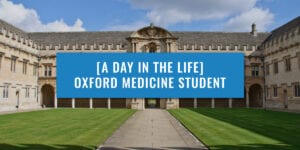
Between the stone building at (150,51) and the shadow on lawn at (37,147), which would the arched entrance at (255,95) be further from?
the shadow on lawn at (37,147)

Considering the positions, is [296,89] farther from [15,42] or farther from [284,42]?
[15,42]

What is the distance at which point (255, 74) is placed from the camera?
49438 mm

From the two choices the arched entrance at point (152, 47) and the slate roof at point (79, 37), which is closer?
the arched entrance at point (152, 47)

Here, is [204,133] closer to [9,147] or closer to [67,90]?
[9,147]

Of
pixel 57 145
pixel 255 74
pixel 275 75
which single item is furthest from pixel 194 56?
pixel 57 145

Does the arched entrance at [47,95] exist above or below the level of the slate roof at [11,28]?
below

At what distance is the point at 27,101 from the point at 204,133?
1336 inches

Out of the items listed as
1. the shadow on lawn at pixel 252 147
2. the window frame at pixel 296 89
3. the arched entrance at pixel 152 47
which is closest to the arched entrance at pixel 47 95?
the arched entrance at pixel 152 47

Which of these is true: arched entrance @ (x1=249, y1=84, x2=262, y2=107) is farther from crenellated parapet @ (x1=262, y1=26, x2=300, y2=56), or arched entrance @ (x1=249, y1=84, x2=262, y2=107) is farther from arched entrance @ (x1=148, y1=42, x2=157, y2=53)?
arched entrance @ (x1=148, y1=42, x2=157, y2=53)

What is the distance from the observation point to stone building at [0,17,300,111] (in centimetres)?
3881

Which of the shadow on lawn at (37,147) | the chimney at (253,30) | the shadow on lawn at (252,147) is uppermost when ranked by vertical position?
the chimney at (253,30)

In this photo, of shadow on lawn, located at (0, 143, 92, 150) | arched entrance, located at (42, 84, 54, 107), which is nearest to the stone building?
arched entrance, located at (42, 84, 54, 107)

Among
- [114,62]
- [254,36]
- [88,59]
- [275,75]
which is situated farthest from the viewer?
[254,36]

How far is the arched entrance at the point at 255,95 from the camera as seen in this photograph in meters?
51.0
